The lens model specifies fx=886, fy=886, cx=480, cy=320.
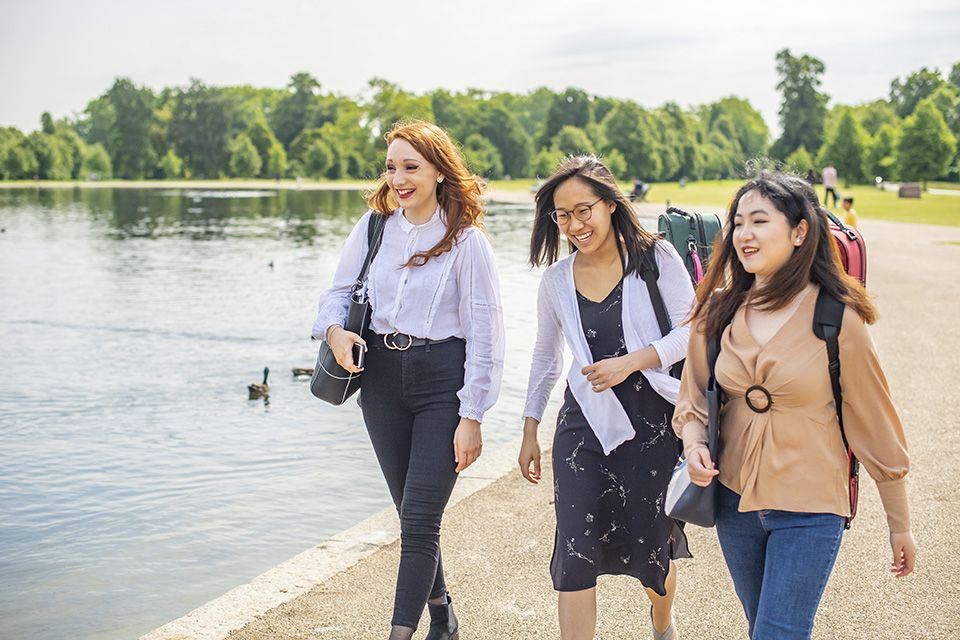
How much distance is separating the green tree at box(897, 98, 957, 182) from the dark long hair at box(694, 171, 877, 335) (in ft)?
259

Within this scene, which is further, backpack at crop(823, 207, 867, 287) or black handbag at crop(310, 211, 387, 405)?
black handbag at crop(310, 211, 387, 405)

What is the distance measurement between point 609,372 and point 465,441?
63 cm

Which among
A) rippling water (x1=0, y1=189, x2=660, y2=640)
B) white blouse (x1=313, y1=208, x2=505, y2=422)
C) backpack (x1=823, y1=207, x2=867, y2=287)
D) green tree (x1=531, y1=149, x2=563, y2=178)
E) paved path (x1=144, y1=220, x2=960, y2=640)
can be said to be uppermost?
green tree (x1=531, y1=149, x2=563, y2=178)

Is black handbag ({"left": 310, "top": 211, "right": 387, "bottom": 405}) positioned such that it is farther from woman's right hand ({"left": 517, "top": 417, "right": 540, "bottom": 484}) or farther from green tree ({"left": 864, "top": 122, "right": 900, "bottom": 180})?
green tree ({"left": 864, "top": 122, "right": 900, "bottom": 180})

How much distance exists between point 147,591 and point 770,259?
449 cm

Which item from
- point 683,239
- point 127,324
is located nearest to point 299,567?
point 683,239

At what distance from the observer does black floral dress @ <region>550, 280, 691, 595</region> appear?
10.2 feet

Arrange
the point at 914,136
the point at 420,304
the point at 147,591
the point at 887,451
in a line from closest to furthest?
1. the point at 887,451
2. the point at 420,304
3. the point at 147,591
4. the point at 914,136

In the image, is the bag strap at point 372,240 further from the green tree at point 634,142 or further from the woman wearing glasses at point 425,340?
Result: the green tree at point 634,142

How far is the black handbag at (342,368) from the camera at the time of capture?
11.2 feet

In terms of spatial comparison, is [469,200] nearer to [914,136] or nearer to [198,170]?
[914,136]

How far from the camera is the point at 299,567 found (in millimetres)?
4562

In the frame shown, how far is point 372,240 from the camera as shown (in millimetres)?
3521

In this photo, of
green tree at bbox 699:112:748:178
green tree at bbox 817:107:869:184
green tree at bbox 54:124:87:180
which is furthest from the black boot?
green tree at bbox 54:124:87:180
